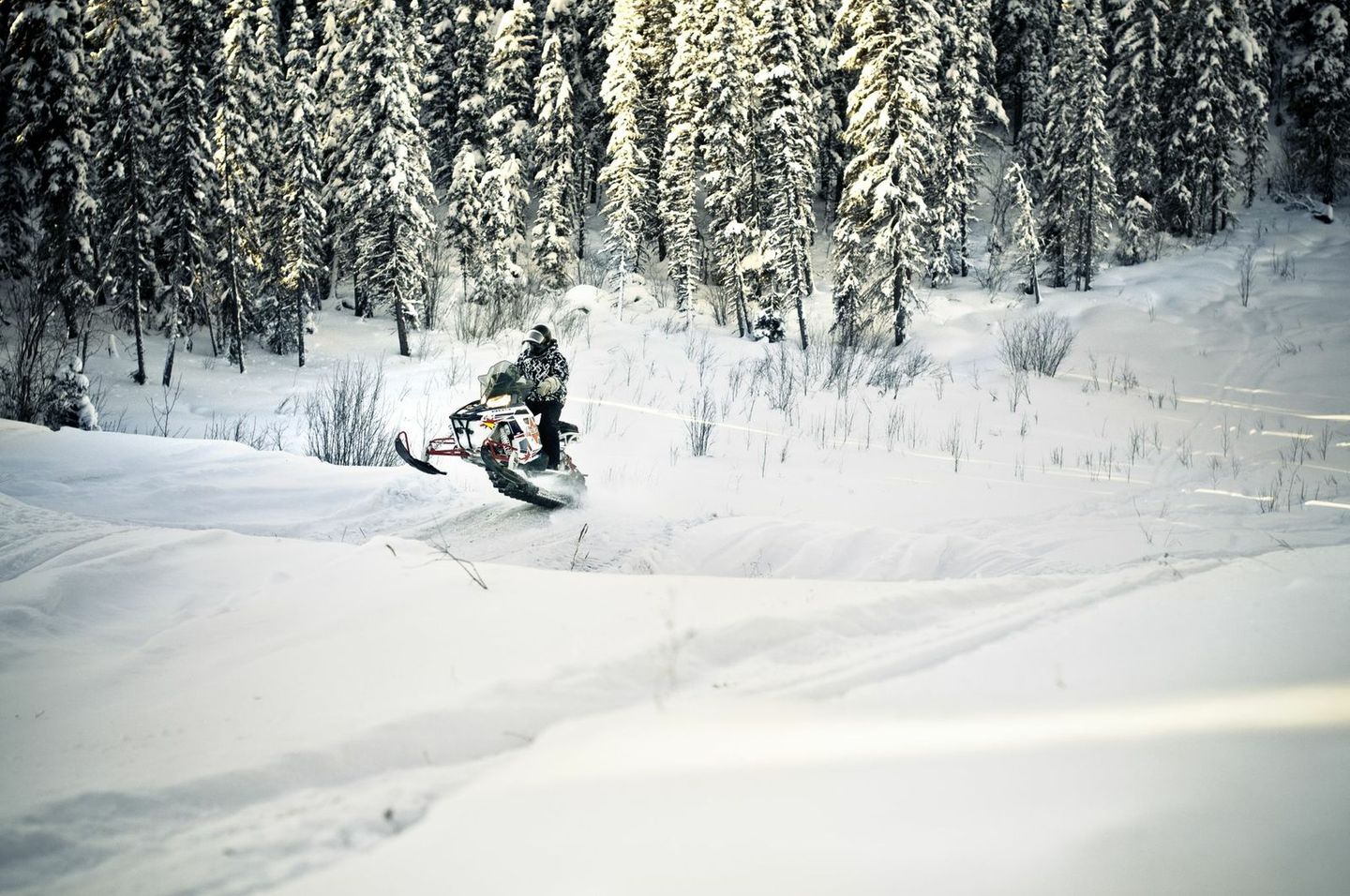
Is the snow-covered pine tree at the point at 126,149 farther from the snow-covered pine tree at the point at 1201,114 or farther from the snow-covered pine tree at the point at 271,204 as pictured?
the snow-covered pine tree at the point at 1201,114

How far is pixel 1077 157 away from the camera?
87.5ft

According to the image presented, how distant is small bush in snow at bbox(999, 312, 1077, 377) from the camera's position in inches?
740

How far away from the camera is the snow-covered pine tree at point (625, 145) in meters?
30.1

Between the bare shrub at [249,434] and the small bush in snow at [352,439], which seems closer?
the small bush in snow at [352,439]

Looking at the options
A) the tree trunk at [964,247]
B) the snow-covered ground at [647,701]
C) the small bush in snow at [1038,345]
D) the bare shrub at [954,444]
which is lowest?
the snow-covered ground at [647,701]

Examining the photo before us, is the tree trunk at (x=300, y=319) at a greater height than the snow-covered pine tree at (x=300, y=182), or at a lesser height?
lesser

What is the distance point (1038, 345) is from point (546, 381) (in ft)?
52.7

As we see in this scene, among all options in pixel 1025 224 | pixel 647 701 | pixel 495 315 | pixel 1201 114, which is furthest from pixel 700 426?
pixel 1201 114

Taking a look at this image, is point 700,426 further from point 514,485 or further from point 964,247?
point 964,247

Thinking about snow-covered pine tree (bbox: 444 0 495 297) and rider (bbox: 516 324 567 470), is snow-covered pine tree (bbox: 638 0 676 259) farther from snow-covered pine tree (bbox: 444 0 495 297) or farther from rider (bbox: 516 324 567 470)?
rider (bbox: 516 324 567 470)

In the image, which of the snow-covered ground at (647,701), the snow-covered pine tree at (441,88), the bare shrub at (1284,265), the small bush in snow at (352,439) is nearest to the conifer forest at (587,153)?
the snow-covered pine tree at (441,88)

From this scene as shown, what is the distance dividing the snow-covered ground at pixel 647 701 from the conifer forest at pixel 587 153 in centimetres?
1855

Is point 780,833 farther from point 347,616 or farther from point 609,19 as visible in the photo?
point 609,19

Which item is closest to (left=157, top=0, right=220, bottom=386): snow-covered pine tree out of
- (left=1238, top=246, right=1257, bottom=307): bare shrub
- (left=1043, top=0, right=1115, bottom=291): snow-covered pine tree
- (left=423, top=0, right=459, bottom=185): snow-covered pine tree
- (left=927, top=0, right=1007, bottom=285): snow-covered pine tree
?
(left=423, top=0, right=459, bottom=185): snow-covered pine tree
